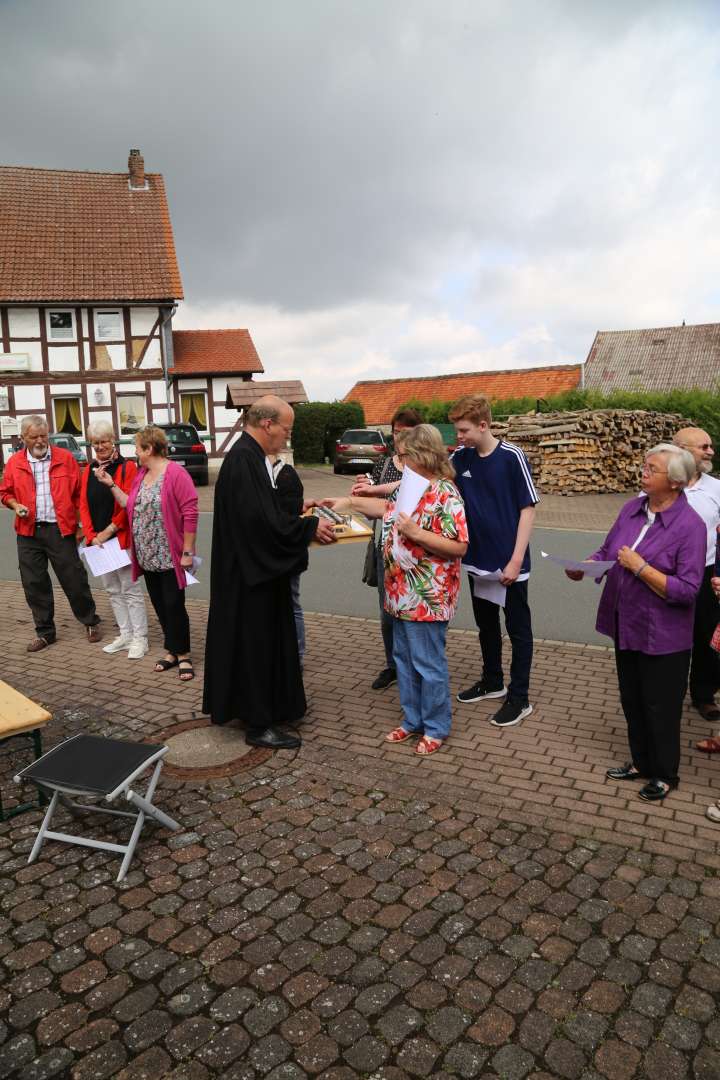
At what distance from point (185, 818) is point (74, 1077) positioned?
1.57 m

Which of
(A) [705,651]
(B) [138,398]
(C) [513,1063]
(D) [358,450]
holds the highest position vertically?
(B) [138,398]

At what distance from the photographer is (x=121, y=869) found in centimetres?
352

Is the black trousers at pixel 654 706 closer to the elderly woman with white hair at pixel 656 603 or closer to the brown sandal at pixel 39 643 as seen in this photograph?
the elderly woman with white hair at pixel 656 603

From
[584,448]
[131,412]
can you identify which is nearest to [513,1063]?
[584,448]

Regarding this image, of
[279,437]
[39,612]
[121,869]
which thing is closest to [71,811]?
[121,869]

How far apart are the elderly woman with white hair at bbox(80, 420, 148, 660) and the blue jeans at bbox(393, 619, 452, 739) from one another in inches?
110

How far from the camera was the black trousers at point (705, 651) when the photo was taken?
5.22 metres

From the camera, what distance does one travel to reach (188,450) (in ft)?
75.6

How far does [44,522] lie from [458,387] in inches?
1792

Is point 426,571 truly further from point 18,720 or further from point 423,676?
point 18,720

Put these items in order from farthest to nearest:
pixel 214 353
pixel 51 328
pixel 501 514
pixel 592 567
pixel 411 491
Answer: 1. pixel 214 353
2. pixel 51 328
3. pixel 501 514
4. pixel 411 491
5. pixel 592 567

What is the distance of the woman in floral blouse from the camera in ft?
14.8

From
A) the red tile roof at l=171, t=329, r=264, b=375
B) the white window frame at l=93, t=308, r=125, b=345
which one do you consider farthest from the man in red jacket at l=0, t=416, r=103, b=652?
the white window frame at l=93, t=308, r=125, b=345

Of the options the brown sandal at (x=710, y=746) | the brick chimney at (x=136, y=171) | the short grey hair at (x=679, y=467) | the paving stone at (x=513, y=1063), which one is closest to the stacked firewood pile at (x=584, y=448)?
the brown sandal at (x=710, y=746)
